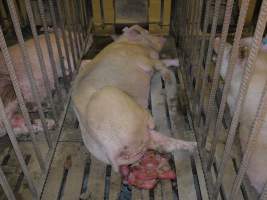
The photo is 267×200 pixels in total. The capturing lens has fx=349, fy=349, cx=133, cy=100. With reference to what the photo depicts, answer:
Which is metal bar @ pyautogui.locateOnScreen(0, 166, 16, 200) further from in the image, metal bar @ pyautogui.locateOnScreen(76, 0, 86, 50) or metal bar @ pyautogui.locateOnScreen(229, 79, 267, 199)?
metal bar @ pyautogui.locateOnScreen(76, 0, 86, 50)

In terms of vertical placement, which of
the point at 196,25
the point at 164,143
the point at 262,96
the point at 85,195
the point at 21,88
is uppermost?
the point at 262,96

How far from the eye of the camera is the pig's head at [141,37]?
9.43 feet

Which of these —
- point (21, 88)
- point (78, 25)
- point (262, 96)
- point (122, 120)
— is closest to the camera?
point (262, 96)

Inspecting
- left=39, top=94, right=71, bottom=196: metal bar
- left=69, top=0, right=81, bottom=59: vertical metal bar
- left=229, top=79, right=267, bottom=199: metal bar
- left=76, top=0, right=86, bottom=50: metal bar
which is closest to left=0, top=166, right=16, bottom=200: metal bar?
left=39, top=94, right=71, bottom=196: metal bar

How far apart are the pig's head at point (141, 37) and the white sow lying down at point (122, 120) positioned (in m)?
0.39

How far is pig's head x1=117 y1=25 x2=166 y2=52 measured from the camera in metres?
2.87

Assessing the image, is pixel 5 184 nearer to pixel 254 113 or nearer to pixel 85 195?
pixel 85 195

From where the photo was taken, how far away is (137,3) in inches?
126

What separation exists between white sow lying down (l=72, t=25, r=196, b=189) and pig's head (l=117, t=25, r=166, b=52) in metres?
0.39

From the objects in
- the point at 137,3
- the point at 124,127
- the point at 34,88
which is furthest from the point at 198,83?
the point at 137,3

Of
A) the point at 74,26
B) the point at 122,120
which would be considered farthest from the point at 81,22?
the point at 122,120

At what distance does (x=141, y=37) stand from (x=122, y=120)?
1293 millimetres

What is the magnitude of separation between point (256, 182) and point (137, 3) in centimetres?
208

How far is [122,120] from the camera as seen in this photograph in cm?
179
